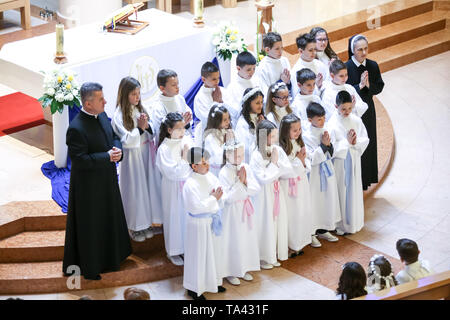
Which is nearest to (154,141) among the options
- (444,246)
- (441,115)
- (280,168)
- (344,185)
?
(280,168)

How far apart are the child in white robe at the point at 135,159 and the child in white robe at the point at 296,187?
1.22 metres

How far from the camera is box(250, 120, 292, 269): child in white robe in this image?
760 centimetres

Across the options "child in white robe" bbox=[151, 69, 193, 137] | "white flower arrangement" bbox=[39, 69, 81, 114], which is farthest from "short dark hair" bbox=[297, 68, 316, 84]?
"white flower arrangement" bbox=[39, 69, 81, 114]

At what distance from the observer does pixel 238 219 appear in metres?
7.55

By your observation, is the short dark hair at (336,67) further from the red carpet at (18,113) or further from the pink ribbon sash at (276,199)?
the red carpet at (18,113)

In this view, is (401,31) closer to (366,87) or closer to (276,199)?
(366,87)

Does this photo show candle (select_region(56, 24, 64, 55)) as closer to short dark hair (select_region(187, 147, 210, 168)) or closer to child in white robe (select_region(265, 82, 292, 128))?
child in white robe (select_region(265, 82, 292, 128))

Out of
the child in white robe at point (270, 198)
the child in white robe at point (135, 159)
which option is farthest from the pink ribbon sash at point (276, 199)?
the child in white robe at point (135, 159)

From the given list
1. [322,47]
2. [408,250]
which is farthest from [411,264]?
[322,47]

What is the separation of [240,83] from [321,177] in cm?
137

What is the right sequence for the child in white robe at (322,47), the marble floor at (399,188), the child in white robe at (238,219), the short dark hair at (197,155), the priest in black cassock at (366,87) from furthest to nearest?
1. the child in white robe at (322,47)
2. the priest in black cassock at (366,87)
3. the marble floor at (399,188)
4. the child in white robe at (238,219)
5. the short dark hair at (197,155)

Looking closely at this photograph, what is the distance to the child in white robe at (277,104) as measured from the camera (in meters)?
8.20

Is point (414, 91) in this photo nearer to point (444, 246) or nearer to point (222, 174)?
point (444, 246)

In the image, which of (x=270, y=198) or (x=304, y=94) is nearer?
(x=270, y=198)
